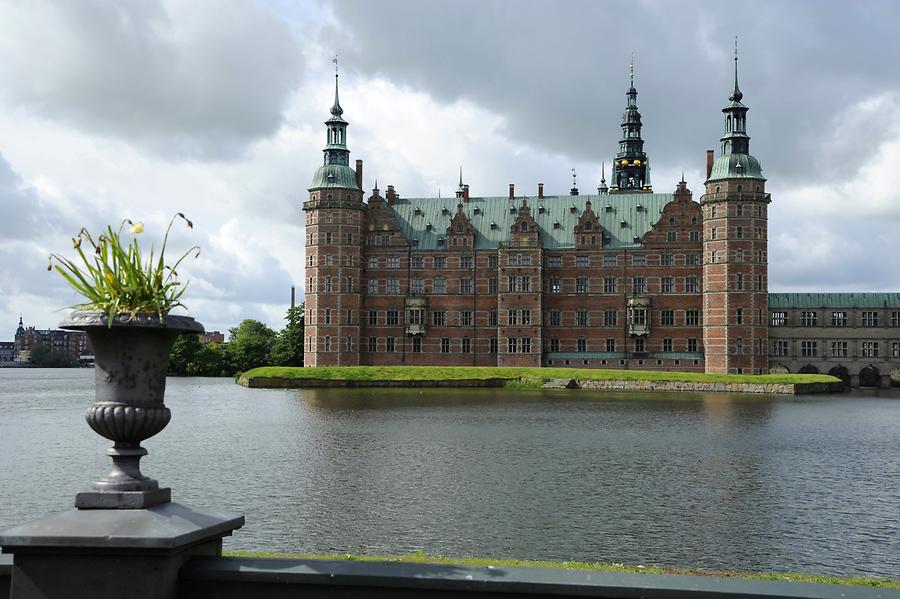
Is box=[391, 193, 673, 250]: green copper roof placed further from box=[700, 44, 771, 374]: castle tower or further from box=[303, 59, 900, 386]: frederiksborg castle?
box=[700, 44, 771, 374]: castle tower

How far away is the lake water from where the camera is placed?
17156 millimetres

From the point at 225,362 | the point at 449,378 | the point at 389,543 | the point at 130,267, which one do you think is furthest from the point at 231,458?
the point at 225,362

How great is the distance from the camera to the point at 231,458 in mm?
28938

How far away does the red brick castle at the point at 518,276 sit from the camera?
81.8 metres

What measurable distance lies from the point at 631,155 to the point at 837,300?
2873 centimetres

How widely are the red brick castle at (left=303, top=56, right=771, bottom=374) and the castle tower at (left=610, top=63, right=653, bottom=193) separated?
16.3 metres

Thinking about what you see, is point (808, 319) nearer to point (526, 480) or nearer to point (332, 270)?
point (332, 270)

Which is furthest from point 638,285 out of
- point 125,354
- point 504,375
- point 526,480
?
point 125,354

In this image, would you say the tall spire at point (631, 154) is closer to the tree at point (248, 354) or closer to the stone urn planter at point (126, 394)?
the tree at point (248, 354)

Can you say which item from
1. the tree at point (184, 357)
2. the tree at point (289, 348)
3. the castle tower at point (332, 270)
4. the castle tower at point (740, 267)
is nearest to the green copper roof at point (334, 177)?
the castle tower at point (332, 270)

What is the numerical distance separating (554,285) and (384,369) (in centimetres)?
1926

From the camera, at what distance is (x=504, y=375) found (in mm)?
73750

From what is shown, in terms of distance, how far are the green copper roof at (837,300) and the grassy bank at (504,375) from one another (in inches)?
479

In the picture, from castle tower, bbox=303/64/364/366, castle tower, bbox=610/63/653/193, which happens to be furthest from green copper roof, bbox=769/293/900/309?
castle tower, bbox=303/64/364/366
